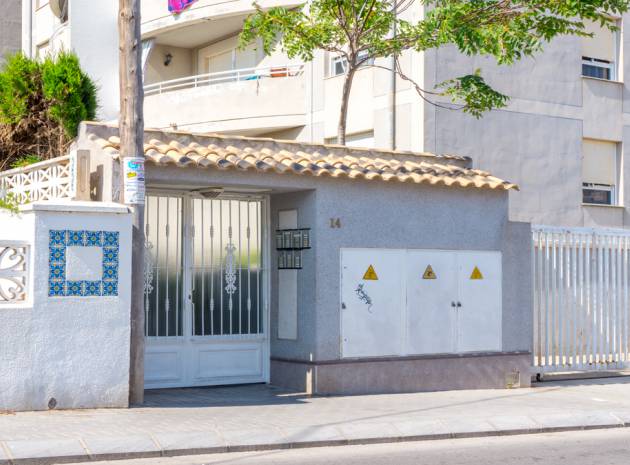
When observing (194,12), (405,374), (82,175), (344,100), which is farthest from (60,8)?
(405,374)

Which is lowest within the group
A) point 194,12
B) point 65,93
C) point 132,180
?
point 132,180

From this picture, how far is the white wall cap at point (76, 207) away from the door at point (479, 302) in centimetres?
529

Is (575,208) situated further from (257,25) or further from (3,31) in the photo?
(3,31)

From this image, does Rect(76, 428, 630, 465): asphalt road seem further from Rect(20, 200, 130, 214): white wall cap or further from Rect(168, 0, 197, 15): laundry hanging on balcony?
Rect(168, 0, 197, 15): laundry hanging on balcony

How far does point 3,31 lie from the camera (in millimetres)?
30656

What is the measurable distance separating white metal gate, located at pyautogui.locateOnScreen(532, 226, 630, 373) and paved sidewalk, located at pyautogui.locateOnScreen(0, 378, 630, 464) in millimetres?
1448

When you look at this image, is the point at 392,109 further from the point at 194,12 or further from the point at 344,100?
the point at 194,12

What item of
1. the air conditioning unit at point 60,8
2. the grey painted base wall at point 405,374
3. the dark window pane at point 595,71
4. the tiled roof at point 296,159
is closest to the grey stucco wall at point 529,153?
the dark window pane at point 595,71

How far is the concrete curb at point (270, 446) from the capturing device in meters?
8.45

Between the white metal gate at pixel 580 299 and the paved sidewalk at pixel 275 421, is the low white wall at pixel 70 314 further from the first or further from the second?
the white metal gate at pixel 580 299

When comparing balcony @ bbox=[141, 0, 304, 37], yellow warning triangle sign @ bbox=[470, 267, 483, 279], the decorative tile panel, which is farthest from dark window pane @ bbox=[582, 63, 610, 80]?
the decorative tile panel

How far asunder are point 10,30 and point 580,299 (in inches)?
853

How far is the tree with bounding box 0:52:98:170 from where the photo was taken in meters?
15.8

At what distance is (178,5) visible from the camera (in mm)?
24641
